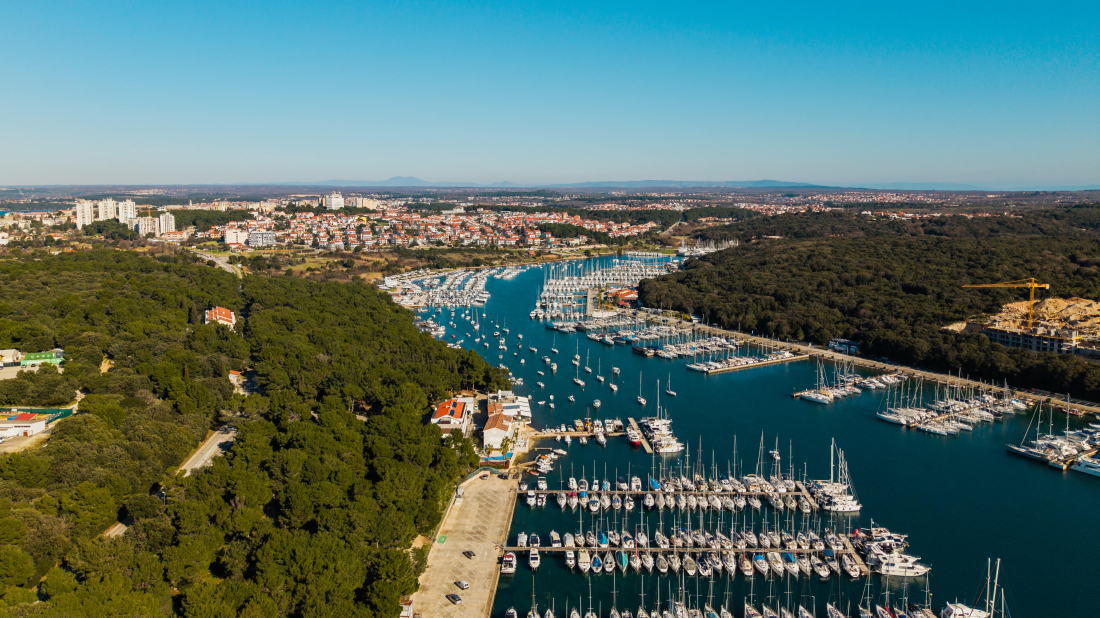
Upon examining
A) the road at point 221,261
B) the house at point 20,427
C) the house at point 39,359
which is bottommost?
the house at point 20,427

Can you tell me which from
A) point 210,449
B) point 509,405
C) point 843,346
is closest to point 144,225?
point 210,449

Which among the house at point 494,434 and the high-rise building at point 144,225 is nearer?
the house at point 494,434

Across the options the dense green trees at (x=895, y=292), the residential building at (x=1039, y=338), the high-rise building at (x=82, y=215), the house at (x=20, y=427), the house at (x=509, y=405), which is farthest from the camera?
the high-rise building at (x=82, y=215)

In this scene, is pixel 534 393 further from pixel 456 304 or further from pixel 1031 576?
pixel 456 304

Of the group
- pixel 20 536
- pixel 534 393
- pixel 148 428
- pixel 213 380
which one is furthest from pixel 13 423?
pixel 534 393

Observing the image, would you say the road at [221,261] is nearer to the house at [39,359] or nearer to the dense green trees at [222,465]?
the dense green trees at [222,465]

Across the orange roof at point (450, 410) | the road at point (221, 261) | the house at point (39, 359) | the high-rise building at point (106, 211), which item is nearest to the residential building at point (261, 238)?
the road at point (221, 261)

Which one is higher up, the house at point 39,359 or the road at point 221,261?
the road at point 221,261
